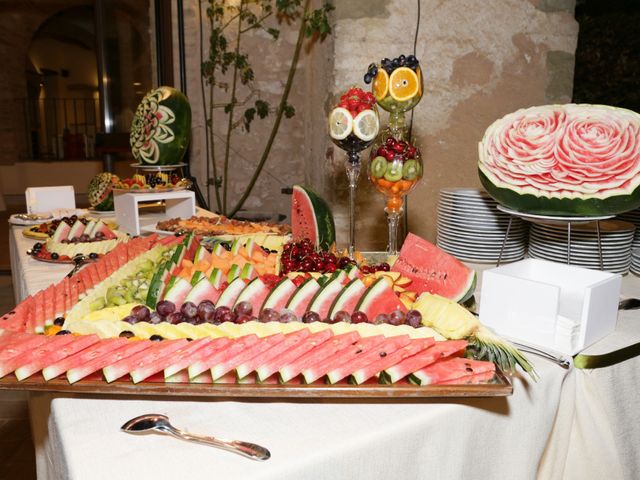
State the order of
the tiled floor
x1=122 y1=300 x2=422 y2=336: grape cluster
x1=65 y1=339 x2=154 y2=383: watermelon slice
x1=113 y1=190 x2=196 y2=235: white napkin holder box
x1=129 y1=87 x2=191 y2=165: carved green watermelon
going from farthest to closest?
x1=129 y1=87 x2=191 y2=165: carved green watermelon < x1=113 y1=190 x2=196 y2=235: white napkin holder box < the tiled floor < x1=122 y1=300 x2=422 y2=336: grape cluster < x1=65 y1=339 x2=154 y2=383: watermelon slice

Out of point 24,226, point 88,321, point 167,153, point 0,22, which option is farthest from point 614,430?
point 0,22

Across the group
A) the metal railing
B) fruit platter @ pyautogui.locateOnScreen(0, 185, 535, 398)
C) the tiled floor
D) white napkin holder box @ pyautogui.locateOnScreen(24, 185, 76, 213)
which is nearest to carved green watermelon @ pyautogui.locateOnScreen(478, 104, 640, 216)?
fruit platter @ pyautogui.locateOnScreen(0, 185, 535, 398)

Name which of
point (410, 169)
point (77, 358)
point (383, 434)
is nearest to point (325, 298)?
point (383, 434)

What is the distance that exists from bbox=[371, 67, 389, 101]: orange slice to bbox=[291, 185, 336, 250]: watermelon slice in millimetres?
416

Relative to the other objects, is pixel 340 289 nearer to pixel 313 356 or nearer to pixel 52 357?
pixel 313 356

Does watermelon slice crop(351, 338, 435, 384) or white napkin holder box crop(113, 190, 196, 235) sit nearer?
watermelon slice crop(351, 338, 435, 384)

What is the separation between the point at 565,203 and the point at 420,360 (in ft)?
2.68

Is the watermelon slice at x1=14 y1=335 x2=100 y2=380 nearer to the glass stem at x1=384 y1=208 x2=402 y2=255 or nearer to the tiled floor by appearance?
the glass stem at x1=384 y1=208 x2=402 y2=255

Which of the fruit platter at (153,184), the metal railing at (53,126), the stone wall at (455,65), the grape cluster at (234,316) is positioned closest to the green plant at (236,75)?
the stone wall at (455,65)

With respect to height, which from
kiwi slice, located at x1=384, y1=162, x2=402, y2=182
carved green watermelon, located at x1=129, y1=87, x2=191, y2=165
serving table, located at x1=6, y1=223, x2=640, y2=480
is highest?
carved green watermelon, located at x1=129, y1=87, x2=191, y2=165

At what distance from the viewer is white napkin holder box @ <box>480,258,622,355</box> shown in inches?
48.6

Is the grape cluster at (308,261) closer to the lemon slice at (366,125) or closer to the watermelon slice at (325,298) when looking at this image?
the watermelon slice at (325,298)

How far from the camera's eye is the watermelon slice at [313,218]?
6.55 feet

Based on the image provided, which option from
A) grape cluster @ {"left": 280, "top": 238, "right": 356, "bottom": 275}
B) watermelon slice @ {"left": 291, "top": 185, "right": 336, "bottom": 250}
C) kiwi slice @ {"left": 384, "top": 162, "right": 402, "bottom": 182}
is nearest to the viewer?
grape cluster @ {"left": 280, "top": 238, "right": 356, "bottom": 275}
